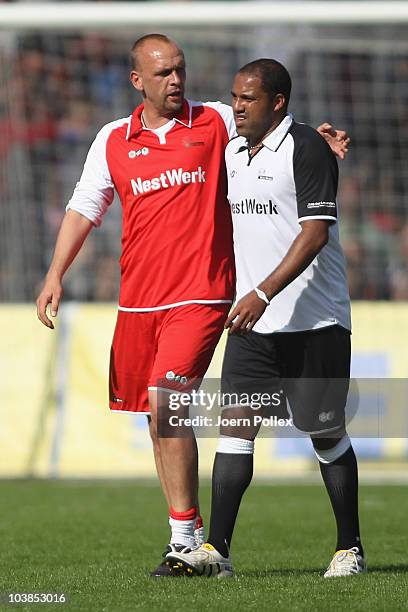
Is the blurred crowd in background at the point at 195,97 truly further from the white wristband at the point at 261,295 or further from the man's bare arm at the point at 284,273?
the white wristband at the point at 261,295

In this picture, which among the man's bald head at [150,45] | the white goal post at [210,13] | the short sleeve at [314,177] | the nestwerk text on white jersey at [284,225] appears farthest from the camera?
the white goal post at [210,13]

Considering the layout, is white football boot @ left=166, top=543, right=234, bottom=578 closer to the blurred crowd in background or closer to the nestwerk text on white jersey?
the nestwerk text on white jersey

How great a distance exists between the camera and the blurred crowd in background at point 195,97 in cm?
1387

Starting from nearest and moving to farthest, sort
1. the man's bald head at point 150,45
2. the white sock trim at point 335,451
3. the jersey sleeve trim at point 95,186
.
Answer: the white sock trim at point 335,451 → the man's bald head at point 150,45 → the jersey sleeve trim at point 95,186

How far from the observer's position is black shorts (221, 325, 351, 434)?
6.07 m

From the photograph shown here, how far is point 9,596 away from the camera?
5.42 m

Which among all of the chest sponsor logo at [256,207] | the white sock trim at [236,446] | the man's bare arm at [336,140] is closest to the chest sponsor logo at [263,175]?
the chest sponsor logo at [256,207]

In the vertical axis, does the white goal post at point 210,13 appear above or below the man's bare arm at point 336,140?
above

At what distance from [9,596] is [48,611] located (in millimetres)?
454

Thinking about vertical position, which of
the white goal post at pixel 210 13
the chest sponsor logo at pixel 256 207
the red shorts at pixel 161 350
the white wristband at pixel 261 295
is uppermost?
the white goal post at pixel 210 13

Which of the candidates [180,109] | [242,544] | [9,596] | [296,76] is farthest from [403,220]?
[9,596]

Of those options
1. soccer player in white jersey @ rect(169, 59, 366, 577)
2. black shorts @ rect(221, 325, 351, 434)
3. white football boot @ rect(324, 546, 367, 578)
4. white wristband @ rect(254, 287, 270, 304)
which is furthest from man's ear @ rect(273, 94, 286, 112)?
white football boot @ rect(324, 546, 367, 578)
